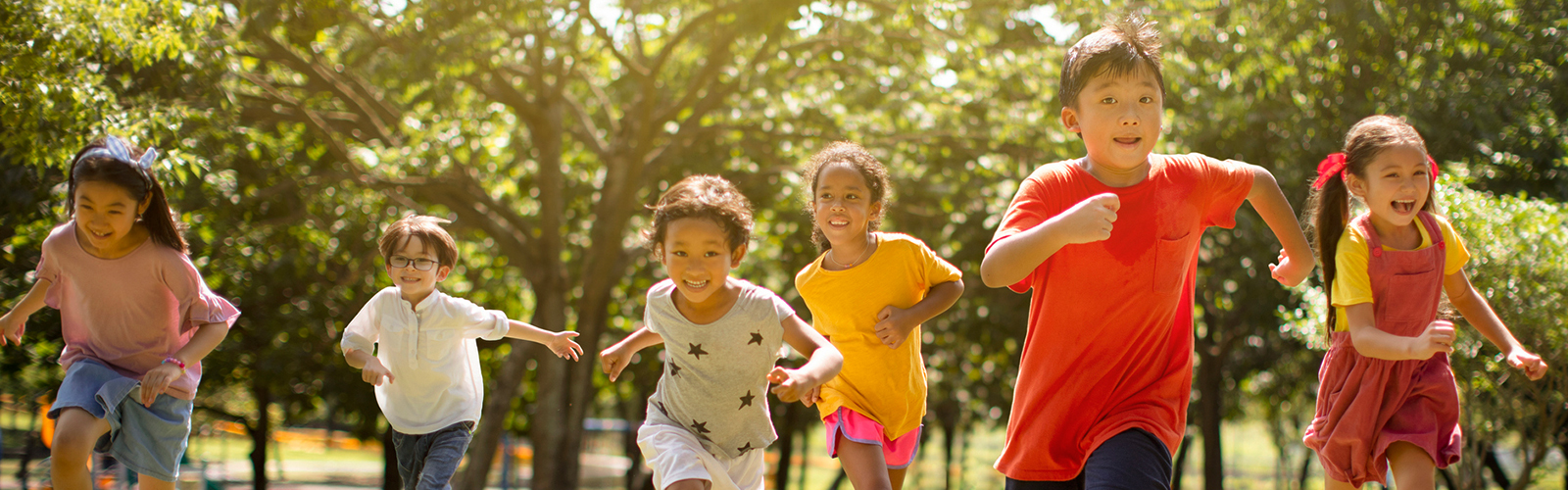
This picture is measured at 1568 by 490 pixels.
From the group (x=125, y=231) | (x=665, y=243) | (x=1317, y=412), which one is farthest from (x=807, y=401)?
(x=125, y=231)

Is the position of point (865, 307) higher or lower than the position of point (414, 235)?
lower

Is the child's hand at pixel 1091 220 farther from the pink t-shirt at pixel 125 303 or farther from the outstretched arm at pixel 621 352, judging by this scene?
the pink t-shirt at pixel 125 303

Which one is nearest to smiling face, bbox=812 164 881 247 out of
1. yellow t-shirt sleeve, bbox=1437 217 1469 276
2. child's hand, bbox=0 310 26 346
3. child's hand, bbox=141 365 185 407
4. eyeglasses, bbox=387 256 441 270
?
eyeglasses, bbox=387 256 441 270

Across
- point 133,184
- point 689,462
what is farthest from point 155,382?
point 689,462

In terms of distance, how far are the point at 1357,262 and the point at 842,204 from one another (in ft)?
6.22

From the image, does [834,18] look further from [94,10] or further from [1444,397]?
[1444,397]

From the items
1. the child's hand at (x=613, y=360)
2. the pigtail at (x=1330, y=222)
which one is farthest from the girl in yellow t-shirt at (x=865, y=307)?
the pigtail at (x=1330, y=222)

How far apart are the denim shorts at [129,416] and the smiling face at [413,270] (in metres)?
1.06

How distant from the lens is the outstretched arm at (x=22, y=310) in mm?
4419

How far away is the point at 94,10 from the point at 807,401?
16.2 ft

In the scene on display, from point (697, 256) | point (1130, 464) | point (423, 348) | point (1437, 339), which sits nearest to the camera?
point (1130, 464)

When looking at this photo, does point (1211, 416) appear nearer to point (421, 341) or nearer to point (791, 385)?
point (421, 341)

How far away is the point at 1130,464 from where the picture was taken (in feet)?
9.28

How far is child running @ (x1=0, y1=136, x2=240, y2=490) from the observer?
4.15 metres
